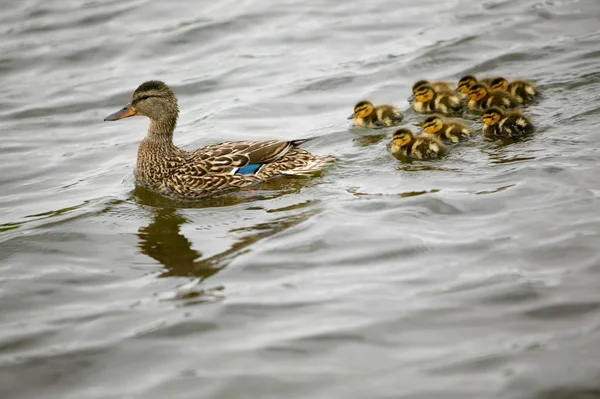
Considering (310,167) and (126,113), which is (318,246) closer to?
(310,167)

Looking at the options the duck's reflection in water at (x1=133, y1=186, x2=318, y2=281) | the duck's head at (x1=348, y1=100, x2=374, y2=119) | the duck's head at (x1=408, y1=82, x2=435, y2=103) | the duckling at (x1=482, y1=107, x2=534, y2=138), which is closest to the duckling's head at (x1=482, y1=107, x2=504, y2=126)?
the duckling at (x1=482, y1=107, x2=534, y2=138)

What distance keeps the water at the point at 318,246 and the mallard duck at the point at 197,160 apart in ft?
0.41

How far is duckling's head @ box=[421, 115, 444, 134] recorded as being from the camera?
655 cm

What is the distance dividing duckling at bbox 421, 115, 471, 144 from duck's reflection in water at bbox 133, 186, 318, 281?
1265 millimetres

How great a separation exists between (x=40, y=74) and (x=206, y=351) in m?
6.70

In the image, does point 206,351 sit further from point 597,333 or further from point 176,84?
point 176,84

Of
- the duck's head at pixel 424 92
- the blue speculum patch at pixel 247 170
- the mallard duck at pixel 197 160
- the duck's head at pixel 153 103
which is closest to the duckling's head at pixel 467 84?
the duck's head at pixel 424 92

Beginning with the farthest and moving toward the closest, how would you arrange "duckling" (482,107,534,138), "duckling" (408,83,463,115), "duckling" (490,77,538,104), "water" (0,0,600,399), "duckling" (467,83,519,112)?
"duckling" (408,83,463,115) → "duckling" (490,77,538,104) → "duckling" (467,83,519,112) → "duckling" (482,107,534,138) → "water" (0,0,600,399)

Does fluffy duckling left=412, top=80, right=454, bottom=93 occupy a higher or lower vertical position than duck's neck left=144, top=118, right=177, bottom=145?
lower

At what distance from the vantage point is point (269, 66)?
9.62m

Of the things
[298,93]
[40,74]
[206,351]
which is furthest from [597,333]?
[40,74]

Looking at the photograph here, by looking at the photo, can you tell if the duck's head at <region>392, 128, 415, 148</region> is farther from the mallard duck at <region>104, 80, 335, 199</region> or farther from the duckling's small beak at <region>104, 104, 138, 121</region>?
the duckling's small beak at <region>104, 104, 138, 121</region>

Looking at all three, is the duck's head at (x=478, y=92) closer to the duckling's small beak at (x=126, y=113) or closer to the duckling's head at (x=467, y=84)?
the duckling's head at (x=467, y=84)

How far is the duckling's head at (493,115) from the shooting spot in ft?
21.2
